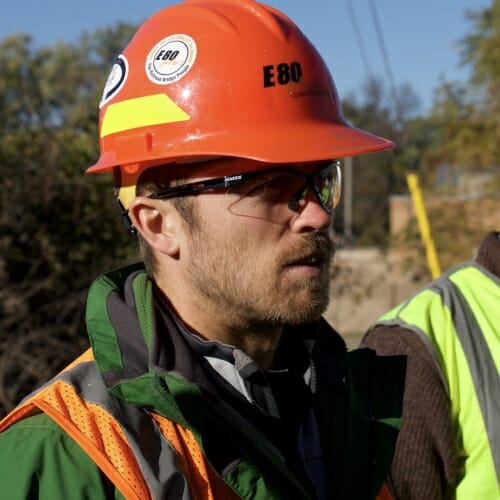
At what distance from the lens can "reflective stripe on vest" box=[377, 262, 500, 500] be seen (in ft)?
8.37

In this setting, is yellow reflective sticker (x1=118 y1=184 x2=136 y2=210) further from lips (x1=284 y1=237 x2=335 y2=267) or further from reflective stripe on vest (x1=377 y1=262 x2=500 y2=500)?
reflective stripe on vest (x1=377 y1=262 x2=500 y2=500)

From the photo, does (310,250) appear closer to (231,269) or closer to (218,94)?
(231,269)

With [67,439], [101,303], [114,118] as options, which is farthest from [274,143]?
[67,439]

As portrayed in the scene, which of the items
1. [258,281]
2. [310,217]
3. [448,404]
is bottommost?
[448,404]

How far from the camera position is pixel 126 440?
5.66ft

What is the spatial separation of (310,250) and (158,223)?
0.44 meters

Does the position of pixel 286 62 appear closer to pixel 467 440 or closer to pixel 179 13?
pixel 179 13

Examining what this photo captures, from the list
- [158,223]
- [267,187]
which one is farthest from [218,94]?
[158,223]

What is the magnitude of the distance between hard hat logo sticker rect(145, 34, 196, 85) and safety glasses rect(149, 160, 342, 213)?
307 mm

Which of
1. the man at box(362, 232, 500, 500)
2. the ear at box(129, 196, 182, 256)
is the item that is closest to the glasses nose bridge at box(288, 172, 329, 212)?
the ear at box(129, 196, 182, 256)

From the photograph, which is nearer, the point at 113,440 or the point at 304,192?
the point at 113,440

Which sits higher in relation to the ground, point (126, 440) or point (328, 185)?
point (328, 185)

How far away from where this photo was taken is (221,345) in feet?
6.89

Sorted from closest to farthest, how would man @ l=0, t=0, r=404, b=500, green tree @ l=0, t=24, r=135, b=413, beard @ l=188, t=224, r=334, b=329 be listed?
man @ l=0, t=0, r=404, b=500, beard @ l=188, t=224, r=334, b=329, green tree @ l=0, t=24, r=135, b=413
